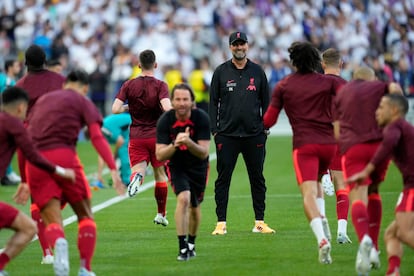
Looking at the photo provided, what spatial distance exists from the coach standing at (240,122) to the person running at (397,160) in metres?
4.50

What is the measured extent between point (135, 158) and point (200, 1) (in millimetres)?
23235

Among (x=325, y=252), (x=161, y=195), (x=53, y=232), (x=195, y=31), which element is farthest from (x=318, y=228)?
(x=195, y=31)

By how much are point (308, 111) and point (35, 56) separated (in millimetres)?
3181

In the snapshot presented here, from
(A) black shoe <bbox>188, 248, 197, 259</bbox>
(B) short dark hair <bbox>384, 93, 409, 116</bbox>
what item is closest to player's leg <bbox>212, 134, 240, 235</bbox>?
(A) black shoe <bbox>188, 248, 197, 259</bbox>

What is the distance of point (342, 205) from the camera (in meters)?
14.1

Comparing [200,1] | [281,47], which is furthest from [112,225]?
[200,1]

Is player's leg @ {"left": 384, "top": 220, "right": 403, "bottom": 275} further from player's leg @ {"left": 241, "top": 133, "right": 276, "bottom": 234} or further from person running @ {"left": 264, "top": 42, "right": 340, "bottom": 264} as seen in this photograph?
player's leg @ {"left": 241, "top": 133, "right": 276, "bottom": 234}

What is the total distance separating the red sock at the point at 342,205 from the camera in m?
14.0

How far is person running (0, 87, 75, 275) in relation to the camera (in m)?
10.5

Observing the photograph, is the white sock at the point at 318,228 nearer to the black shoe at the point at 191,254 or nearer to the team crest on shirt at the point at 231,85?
the black shoe at the point at 191,254

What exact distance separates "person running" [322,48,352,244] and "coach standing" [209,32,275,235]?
42.7 inches

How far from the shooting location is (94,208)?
61.5ft

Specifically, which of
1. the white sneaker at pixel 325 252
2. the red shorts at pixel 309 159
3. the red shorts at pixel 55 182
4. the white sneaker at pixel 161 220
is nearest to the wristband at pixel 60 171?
the red shorts at pixel 55 182

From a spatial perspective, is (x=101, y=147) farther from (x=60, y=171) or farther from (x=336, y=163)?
(x=336, y=163)
